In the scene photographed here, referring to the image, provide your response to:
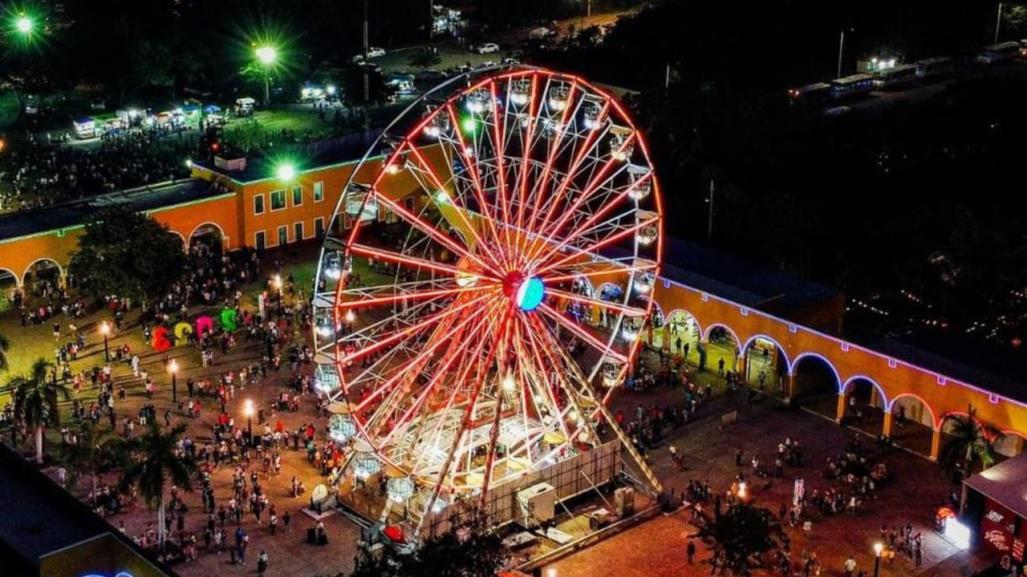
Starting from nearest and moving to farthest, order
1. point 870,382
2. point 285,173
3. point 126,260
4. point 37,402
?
point 37,402, point 870,382, point 126,260, point 285,173

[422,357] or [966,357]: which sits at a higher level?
[422,357]

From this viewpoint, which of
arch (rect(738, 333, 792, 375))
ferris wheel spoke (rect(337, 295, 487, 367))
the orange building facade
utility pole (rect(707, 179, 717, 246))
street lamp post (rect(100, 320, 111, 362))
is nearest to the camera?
ferris wheel spoke (rect(337, 295, 487, 367))

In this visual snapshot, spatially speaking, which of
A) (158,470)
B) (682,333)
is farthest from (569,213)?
(682,333)

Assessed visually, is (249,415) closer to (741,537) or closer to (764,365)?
(741,537)

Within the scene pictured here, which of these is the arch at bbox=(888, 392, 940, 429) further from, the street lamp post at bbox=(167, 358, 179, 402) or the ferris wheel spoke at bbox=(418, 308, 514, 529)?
the street lamp post at bbox=(167, 358, 179, 402)

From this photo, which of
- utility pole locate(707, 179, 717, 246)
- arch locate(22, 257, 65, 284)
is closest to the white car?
utility pole locate(707, 179, 717, 246)

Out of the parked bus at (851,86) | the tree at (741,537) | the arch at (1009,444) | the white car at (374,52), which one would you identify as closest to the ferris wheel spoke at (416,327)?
the tree at (741,537)
